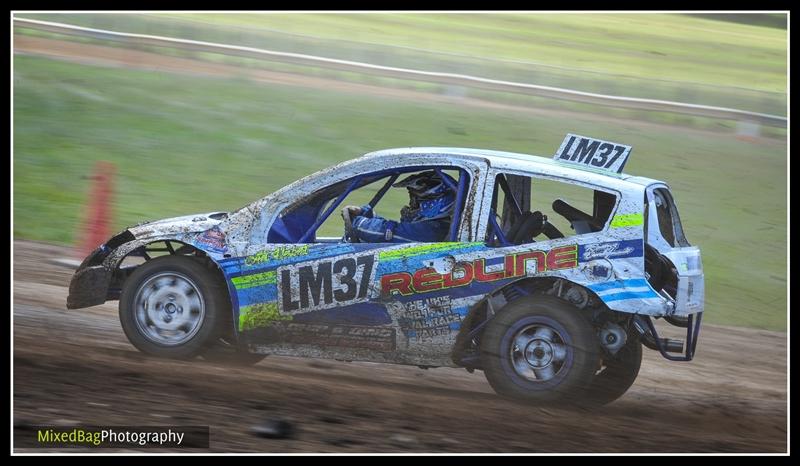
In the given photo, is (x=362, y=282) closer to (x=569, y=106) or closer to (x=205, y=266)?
(x=205, y=266)

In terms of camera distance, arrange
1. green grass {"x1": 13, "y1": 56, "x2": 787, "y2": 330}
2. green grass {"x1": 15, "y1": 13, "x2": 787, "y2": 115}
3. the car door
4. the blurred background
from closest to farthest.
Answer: the car door, green grass {"x1": 13, "y1": 56, "x2": 787, "y2": 330}, the blurred background, green grass {"x1": 15, "y1": 13, "x2": 787, "y2": 115}

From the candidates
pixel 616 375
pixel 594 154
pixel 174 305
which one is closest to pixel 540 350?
pixel 616 375

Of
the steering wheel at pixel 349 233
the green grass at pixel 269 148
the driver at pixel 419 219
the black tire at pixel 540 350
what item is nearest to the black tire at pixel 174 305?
the steering wheel at pixel 349 233

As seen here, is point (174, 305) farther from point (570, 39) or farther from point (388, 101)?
point (570, 39)

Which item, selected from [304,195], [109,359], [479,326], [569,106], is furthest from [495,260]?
[569,106]

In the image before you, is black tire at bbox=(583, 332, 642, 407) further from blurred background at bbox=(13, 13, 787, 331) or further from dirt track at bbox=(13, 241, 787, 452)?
blurred background at bbox=(13, 13, 787, 331)

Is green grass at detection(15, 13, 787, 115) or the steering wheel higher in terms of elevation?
green grass at detection(15, 13, 787, 115)

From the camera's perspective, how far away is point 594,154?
7.63 metres

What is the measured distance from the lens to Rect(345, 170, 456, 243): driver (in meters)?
7.49

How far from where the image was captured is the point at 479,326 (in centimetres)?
725

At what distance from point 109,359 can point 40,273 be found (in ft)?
10.3

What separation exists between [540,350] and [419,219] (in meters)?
1.22

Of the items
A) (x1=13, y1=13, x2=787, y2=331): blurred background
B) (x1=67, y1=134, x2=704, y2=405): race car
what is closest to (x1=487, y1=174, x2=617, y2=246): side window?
(x1=67, y1=134, x2=704, y2=405): race car
